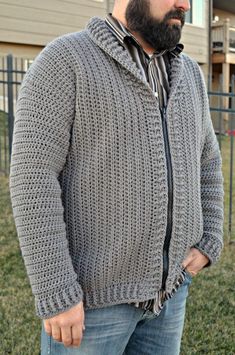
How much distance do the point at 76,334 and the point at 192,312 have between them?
2.30 meters

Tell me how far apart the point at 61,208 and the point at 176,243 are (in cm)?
41

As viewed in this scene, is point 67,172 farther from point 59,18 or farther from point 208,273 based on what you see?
point 59,18

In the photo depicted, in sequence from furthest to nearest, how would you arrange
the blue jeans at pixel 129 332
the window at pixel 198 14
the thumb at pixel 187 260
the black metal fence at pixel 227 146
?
the window at pixel 198 14
the black metal fence at pixel 227 146
the thumb at pixel 187 260
the blue jeans at pixel 129 332

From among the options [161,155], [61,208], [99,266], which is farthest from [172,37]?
[99,266]

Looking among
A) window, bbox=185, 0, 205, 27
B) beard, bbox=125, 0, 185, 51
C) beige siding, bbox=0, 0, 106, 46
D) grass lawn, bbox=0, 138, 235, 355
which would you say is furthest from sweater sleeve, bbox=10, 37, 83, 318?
window, bbox=185, 0, 205, 27

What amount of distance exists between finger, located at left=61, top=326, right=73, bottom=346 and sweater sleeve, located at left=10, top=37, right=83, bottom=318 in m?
0.07

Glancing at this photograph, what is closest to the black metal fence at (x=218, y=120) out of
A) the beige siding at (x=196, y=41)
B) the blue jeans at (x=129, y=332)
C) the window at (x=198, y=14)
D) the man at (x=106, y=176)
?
the blue jeans at (x=129, y=332)

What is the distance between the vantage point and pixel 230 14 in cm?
2239

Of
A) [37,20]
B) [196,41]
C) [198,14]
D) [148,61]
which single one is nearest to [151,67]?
[148,61]

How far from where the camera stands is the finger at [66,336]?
4.73 ft

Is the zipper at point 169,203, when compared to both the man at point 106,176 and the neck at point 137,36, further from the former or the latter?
the neck at point 137,36

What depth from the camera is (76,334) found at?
1.46m

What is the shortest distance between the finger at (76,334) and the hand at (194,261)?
0.45 metres

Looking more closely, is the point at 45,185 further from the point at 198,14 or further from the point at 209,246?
the point at 198,14
